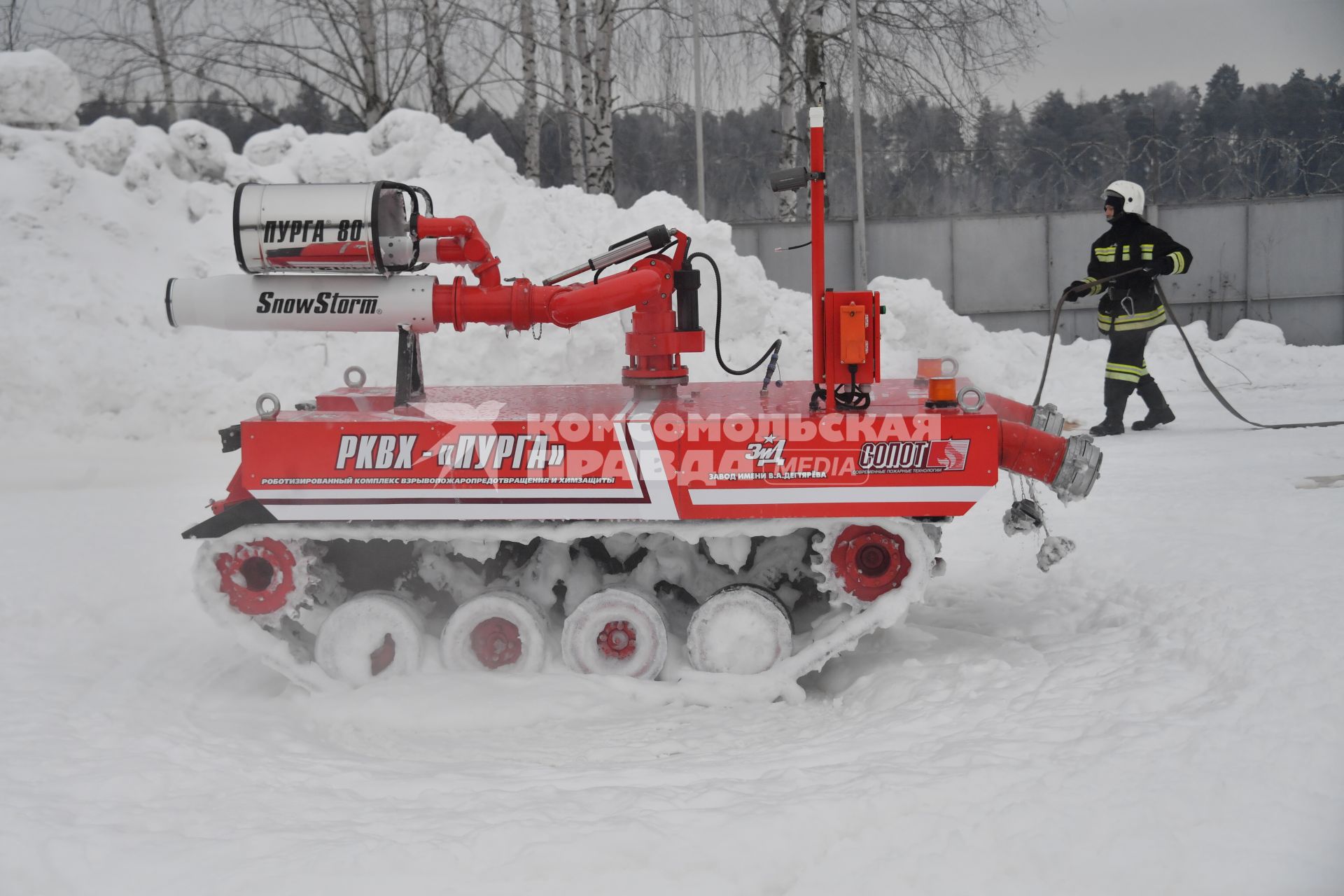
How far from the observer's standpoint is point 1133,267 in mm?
9664

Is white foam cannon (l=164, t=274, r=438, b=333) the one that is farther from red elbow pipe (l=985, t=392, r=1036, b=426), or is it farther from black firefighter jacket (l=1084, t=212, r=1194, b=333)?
black firefighter jacket (l=1084, t=212, r=1194, b=333)

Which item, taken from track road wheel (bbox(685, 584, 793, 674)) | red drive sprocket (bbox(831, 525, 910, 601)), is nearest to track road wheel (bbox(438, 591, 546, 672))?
track road wheel (bbox(685, 584, 793, 674))

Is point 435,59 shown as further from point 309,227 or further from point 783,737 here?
point 783,737

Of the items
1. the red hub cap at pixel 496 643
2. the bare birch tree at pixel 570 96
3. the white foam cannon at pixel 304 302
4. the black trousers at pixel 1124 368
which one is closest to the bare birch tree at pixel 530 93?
the bare birch tree at pixel 570 96

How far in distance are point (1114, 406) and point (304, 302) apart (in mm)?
7129

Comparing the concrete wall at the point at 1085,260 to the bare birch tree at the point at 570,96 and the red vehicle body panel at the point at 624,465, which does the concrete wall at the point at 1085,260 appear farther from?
the red vehicle body panel at the point at 624,465

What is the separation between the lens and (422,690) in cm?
509

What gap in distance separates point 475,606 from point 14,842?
82.9 inches

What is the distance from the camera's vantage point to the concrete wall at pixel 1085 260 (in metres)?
15.7

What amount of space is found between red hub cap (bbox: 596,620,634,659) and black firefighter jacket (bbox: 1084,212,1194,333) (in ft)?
19.7

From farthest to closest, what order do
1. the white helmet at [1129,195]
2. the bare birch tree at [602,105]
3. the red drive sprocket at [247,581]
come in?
1. the bare birch tree at [602,105]
2. the white helmet at [1129,195]
3. the red drive sprocket at [247,581]

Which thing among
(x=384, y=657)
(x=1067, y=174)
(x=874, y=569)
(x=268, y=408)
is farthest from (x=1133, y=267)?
(x=268, y=408)

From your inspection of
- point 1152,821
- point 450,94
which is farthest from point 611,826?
point 450,94

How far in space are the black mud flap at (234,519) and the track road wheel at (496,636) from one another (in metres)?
0.95
